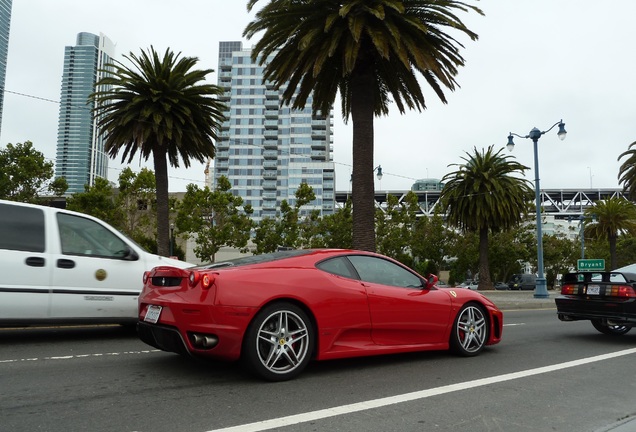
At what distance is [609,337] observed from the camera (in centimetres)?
870

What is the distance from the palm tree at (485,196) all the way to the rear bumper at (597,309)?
74.2 feet

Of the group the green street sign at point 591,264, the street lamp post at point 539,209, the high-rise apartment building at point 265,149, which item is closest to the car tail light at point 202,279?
the street lamp post at point 539,209

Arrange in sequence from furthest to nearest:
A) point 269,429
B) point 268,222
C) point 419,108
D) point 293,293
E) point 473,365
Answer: point 268,222, point 419,108, point 473,365, point 293,293, point 269,429

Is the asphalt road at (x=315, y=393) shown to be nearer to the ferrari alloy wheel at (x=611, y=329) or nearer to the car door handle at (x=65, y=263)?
the car door handle at (x=65, y=263)

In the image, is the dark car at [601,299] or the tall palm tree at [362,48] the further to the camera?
the tall palm tree at [362,48]

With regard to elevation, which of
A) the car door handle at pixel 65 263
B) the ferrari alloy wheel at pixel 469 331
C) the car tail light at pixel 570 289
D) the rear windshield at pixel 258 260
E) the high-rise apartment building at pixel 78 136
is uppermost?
the high-rise apartment building at pixel 78 136

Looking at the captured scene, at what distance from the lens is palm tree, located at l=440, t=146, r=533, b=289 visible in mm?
30781

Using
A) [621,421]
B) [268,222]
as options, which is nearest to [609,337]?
[621,421]

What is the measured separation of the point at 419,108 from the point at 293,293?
14.2 metres

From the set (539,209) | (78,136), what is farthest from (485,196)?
(78,136)

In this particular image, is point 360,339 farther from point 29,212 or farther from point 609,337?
point 609,337

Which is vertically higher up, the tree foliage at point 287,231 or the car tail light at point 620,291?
the tree foliage at point 287,231

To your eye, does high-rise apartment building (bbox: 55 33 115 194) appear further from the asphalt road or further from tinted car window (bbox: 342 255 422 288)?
tinted car window (bbox: 342 255 422 288)

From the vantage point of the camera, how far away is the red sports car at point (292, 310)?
4.39 meters
